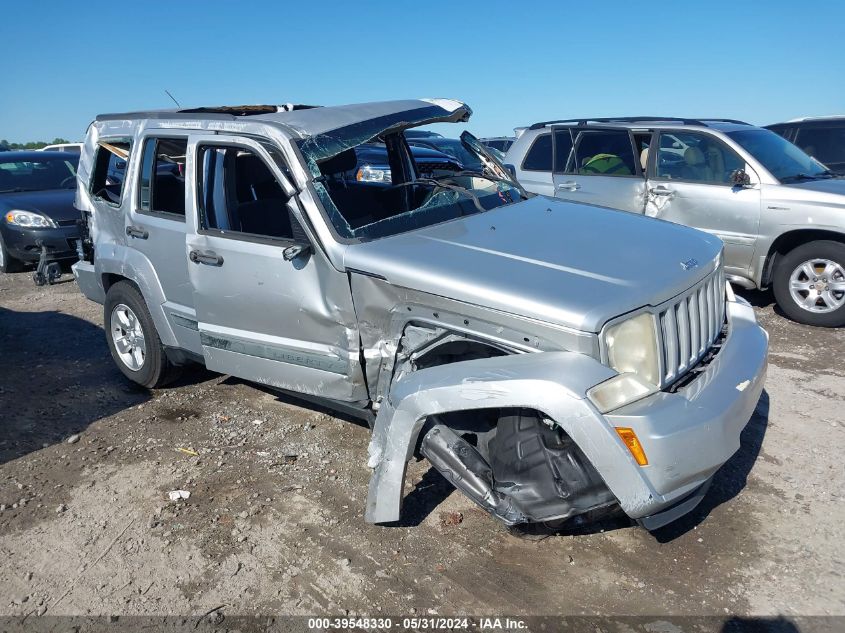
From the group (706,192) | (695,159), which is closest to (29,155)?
(695,159)

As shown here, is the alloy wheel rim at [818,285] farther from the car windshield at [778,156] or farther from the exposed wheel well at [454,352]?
the exposed wheel well at [454,352]

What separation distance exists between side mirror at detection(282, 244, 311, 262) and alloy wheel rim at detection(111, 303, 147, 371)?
6.48 feet

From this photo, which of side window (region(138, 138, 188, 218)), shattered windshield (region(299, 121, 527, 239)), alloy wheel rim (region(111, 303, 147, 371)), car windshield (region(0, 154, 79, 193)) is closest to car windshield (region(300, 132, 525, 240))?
shattered windshield (region(299, 121, 527, 239))

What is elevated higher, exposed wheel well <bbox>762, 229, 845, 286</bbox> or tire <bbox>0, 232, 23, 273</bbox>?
exposed wheel well <bbox>762, 229, 845, 286</bbox>

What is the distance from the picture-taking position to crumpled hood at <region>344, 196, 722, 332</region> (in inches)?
111

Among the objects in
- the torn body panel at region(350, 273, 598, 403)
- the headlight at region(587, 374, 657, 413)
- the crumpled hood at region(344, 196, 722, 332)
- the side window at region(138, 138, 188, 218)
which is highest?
the side window at region(138, 138, 188, 218)

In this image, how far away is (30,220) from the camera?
8930 mm

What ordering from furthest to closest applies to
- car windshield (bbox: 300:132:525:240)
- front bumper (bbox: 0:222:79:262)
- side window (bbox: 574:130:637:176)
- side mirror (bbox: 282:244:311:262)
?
front bumper (bbox: 0:222:79:262) < side window (bbox: 574:130:637:176) < car windshield (bbox: 300:132:525:240) < side mirror (bbox: 282:244:311:262)

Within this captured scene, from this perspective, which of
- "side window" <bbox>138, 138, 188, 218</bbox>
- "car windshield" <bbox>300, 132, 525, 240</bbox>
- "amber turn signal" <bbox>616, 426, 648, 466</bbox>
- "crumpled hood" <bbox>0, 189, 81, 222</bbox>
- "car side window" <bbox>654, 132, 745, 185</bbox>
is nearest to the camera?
"amber turn signal" <bbox>616, 426, 648, 466</bbox>

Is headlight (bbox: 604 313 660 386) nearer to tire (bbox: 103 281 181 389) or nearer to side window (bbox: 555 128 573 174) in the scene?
tire (bbox: 103 281 181 389)

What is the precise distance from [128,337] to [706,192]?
553 centimetres

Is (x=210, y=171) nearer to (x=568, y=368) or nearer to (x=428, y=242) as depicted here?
(x=428, y=242)

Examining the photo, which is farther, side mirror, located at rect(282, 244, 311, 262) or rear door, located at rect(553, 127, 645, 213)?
rear door, located at rect(553, 127, 645, 213)

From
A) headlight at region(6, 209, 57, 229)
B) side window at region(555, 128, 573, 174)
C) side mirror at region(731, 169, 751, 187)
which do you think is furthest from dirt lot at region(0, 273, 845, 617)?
headlight at region(6, 209, 57, 229)
